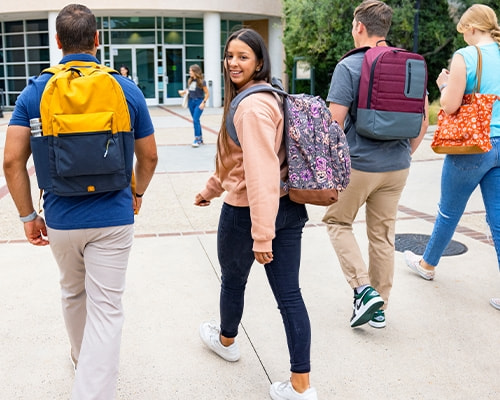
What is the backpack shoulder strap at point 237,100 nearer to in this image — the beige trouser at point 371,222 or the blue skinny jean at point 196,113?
the beige trouser at point 371,222

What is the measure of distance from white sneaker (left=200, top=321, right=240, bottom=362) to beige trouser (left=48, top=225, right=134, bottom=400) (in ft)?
2.63

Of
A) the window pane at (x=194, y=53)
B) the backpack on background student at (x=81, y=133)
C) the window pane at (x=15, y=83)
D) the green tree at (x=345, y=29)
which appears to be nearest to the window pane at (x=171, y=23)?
the window pane at (x=194, y=53)

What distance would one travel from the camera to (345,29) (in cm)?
1983

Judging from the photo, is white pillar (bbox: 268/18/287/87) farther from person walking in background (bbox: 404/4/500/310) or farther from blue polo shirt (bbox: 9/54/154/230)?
blue polo shirt (bbox: 9/54/154/230)

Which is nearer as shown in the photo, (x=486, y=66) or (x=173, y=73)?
(x=486, y=66)

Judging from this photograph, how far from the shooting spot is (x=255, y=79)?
2844 mm

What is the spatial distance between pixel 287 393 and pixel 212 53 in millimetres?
26427

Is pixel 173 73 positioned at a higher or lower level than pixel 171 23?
lower

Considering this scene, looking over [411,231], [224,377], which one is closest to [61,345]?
[224,377]

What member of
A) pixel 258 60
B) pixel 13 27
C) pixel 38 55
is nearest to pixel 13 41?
pixel 13 27

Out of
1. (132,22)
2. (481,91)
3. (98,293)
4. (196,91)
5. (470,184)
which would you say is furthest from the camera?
(132,22)

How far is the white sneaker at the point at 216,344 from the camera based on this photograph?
3.40 meters

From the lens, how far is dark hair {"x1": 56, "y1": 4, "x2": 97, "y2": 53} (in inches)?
103

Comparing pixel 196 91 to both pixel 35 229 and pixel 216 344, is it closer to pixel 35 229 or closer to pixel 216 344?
pixel 216 344
